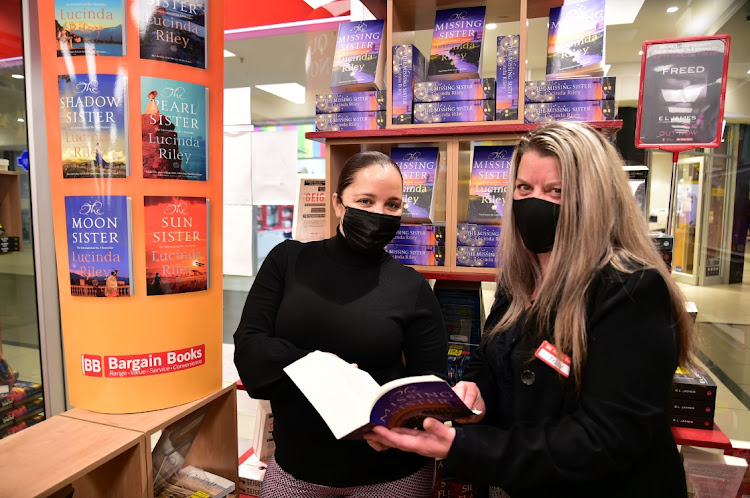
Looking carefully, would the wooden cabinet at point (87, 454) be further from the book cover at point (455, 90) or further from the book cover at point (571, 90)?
the book cover at point (571, 90)

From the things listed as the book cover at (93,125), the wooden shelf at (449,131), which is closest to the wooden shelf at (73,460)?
the book cover at (93,125)

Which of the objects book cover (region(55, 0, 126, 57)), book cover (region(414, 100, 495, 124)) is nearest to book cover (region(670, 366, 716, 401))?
book cover (region(414, 100, 495, 124))

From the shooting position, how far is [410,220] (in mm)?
2314

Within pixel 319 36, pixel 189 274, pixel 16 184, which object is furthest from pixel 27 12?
pixel 189 274

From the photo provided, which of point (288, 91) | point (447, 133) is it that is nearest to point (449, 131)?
point (447, 133)

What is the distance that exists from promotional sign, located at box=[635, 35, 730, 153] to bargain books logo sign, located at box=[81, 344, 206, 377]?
226 cm

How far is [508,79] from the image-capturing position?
6.93 ft

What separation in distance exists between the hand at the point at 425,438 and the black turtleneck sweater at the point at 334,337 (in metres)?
0.49

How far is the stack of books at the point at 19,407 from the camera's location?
11.0ft

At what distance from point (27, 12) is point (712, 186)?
18.2ft

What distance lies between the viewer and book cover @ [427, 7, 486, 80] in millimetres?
2227

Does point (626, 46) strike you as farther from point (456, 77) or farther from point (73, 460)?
point (73, 460)

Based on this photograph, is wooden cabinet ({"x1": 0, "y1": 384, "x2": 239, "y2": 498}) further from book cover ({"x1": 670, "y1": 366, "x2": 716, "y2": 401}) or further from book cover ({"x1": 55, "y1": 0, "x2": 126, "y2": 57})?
book cover ({"x1": 670, "y1": 366, "x2": 716, "y2": 401})

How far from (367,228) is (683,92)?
5.24 ft
